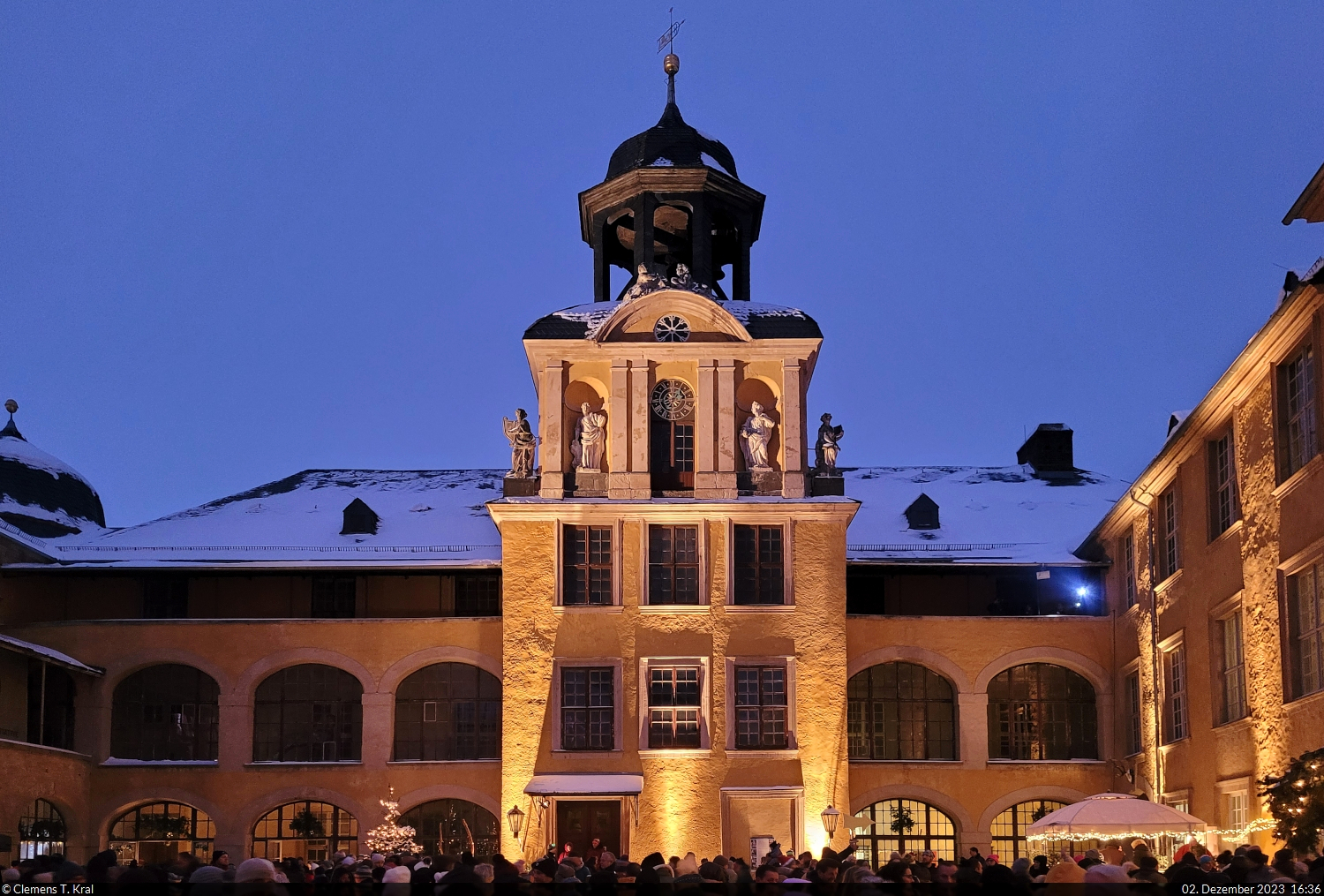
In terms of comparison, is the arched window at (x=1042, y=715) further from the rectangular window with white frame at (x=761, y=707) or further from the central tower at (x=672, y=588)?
the rectangular window with white frame at (x=761, y=707)

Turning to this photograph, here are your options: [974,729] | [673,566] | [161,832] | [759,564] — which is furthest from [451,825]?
[974,729]

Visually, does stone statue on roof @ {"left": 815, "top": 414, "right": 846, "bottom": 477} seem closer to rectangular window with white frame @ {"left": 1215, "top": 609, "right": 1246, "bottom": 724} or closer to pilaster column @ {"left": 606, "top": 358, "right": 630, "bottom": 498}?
pilaster column @ {"left": 606, "top": 358, "right": 630, "bottom": 498}

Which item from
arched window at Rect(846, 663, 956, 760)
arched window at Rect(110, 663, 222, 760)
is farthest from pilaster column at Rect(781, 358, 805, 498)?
arched window at Rect(110, 663, 222, 760)

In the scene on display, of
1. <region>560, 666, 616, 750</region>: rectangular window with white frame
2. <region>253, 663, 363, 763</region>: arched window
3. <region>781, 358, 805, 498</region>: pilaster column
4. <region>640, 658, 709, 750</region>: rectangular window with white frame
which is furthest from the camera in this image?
<region>253, 663, 363, 763</region>: arched window

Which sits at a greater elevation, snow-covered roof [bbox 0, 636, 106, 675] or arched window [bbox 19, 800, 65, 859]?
snow-covered roof [bbox 0, 636, 106, 675]

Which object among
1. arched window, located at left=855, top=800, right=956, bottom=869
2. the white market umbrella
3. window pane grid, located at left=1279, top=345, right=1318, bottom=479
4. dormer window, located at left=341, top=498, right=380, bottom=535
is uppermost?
dormer window, located at left=341, top=498, right=380, bottom=535

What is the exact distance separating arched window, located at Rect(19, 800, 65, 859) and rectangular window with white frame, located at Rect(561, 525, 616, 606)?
12477 millimetres

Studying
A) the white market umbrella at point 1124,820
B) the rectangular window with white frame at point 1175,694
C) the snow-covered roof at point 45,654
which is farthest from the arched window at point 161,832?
the white market umbrella at point 1124,820

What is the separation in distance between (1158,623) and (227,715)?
21.5 m

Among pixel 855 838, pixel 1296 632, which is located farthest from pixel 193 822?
pixel 1296 632

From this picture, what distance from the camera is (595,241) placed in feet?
143

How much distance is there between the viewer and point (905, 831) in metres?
41.5

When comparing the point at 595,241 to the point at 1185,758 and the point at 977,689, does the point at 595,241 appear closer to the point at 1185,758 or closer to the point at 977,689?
the point at 977,689

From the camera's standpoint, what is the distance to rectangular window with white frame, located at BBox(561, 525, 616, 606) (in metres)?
39.0
